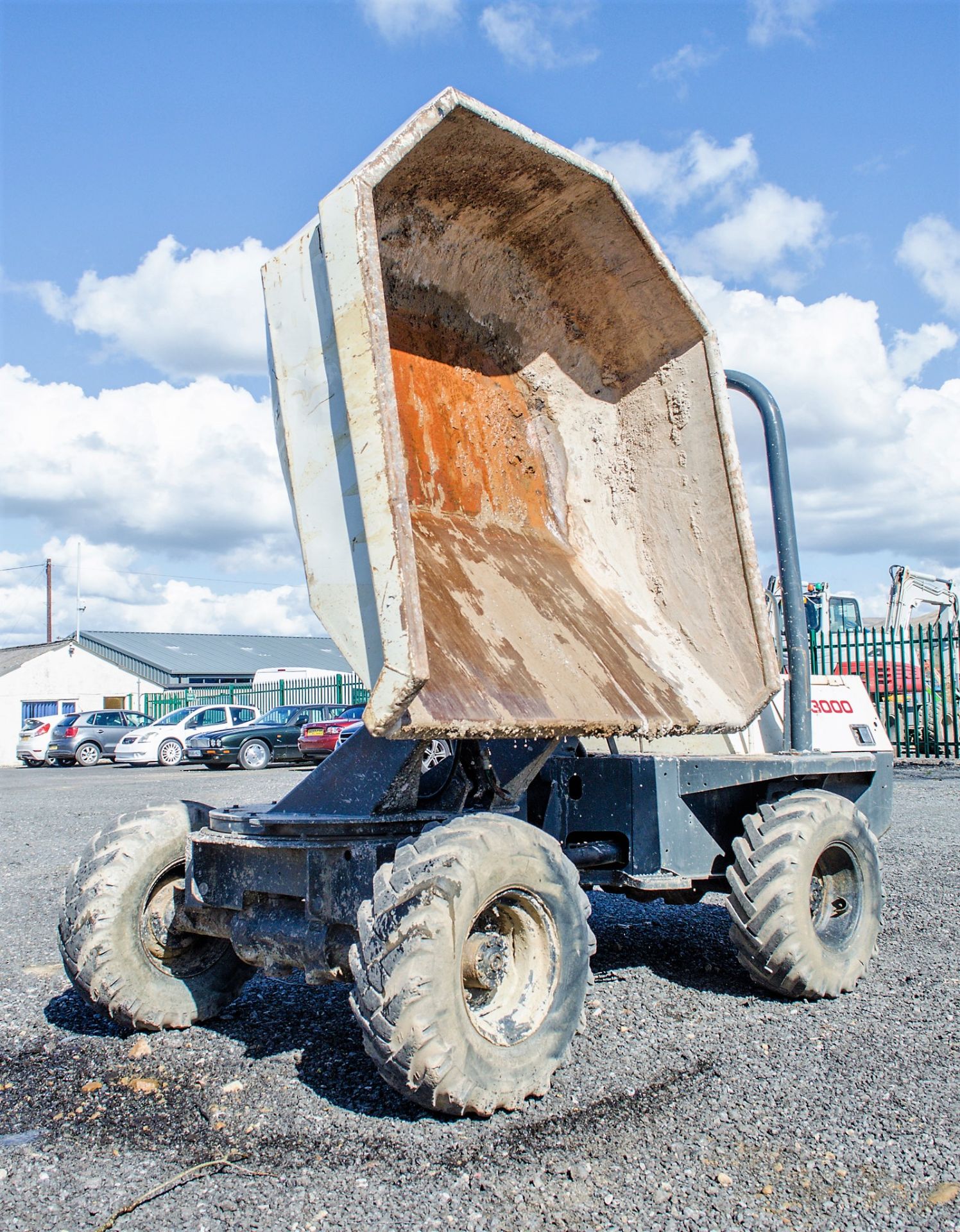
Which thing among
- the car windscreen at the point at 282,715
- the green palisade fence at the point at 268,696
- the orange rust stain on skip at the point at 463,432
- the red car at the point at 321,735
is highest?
the orange rust stain on skip at the point at 463,432

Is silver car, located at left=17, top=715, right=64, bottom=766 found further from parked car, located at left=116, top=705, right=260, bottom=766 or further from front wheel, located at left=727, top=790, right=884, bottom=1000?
front wheel, located at left=727, top=790, right=884, bottom=1000

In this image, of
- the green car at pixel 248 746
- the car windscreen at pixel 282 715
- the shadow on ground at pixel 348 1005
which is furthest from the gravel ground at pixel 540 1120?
the car windscreen at pixel 282 715

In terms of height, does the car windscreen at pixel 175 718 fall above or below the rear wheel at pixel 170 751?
above

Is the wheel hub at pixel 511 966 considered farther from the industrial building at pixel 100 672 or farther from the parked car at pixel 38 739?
the industrial building at pixel 100 672

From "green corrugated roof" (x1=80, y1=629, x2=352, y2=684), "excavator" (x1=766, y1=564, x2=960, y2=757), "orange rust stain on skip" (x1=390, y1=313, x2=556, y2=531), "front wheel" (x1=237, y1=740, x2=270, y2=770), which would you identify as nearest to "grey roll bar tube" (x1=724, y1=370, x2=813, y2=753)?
"orange rust stain on skip" (x1=390, y1=313, x2=556, y2=531)

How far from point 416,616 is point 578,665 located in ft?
4.30

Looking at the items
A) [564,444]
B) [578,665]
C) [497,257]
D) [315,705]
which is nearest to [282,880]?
[578,665]

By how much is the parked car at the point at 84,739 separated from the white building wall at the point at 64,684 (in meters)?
13.2

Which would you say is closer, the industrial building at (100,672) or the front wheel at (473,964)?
the front wheel at (473,964)

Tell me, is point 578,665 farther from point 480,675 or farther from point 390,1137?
point 390,1137

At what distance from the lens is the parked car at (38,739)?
32.1 meters

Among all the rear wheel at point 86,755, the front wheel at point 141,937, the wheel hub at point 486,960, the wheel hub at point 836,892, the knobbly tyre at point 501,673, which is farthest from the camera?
the rear wheel at point 86,755

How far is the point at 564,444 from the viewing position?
536 centimetres

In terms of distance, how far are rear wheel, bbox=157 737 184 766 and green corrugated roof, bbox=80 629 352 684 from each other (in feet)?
58.3
